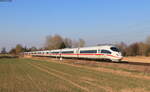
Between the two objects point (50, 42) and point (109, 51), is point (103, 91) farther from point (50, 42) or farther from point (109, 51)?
point (50, 42)

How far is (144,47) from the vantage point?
108438 millimetres

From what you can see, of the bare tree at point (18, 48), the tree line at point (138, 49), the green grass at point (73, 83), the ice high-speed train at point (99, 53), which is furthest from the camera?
the bare tree at point (18, 48)

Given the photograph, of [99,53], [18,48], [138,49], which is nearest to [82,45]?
[138,49]

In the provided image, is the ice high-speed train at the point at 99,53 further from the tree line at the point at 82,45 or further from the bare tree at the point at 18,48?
the bare tree at the point at 18,48

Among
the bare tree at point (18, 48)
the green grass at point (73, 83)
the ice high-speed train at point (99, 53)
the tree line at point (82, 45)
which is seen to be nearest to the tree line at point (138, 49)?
the tree line at point (82, 45)

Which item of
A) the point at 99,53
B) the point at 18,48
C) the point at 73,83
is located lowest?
the point at 73,83

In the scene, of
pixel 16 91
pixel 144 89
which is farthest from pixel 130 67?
pixel 16 91

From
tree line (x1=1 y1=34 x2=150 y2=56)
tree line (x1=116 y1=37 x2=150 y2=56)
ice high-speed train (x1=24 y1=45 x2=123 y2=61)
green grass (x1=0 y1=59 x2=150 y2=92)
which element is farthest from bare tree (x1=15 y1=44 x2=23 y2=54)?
green grass (x1=0 y1=59 x2=150 y2=92)

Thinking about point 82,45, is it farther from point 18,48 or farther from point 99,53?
point 99,53

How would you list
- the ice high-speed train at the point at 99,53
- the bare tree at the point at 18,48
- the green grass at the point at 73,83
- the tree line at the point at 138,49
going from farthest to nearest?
the bare tree at the point at 18,48 → the tree line at the point at 138,49 → the ice high-speed train at the point at 99,53 → the green grass at the point at 73,83

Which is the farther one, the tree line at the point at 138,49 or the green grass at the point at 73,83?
the tree line at the point at 138,49

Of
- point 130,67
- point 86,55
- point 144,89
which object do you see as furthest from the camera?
point 86,55

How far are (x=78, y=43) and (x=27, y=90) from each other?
5546 inches

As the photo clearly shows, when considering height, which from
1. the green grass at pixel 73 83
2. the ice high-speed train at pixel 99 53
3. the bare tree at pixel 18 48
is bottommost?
the green grass at pixel 73 83
